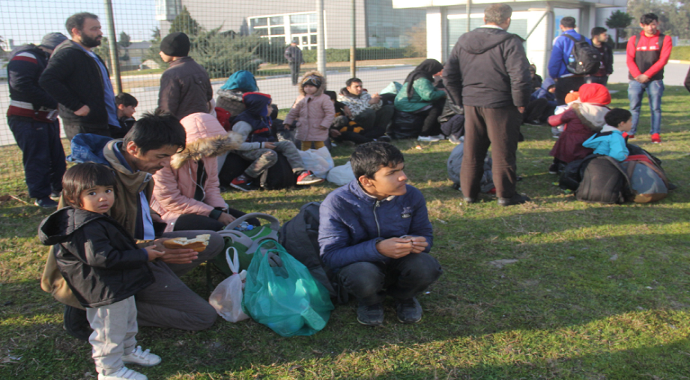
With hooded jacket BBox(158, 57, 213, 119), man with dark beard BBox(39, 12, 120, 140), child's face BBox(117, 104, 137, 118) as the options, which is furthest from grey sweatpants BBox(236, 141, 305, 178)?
A: man with dark beard BBox(39, 12, 120, 140)

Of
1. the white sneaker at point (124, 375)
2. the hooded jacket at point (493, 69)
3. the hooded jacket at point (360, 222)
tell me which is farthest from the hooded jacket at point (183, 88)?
the white sneaker at point (124, 375)

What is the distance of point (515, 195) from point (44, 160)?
15.0 feet

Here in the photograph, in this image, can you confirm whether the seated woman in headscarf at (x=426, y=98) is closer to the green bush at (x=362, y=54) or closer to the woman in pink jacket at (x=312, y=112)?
the woman in pink jacket at (x=312, y=112)

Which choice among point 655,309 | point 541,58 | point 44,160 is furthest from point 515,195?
point 541,58

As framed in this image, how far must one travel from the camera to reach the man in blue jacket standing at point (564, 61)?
26.1ft

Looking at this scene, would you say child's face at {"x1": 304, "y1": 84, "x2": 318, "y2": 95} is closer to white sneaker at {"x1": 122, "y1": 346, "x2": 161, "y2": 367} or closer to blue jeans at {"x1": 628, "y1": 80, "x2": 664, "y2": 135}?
blue jeans at {"x1": 628, "y1": 80, "x2": 664, "y2": 135}

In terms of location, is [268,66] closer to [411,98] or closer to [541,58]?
[411,98]

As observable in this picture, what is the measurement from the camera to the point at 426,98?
7.98m

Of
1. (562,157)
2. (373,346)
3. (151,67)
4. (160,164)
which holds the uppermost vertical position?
(151,67)

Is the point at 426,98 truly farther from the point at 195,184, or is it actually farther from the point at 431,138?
the point at 195,184

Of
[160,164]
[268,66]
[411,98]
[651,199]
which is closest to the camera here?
[160,164]

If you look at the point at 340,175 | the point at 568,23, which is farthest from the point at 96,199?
the point at 568,23

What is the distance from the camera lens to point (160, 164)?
2713 millimetres

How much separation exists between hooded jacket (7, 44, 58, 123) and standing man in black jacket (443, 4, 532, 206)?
381 cm
